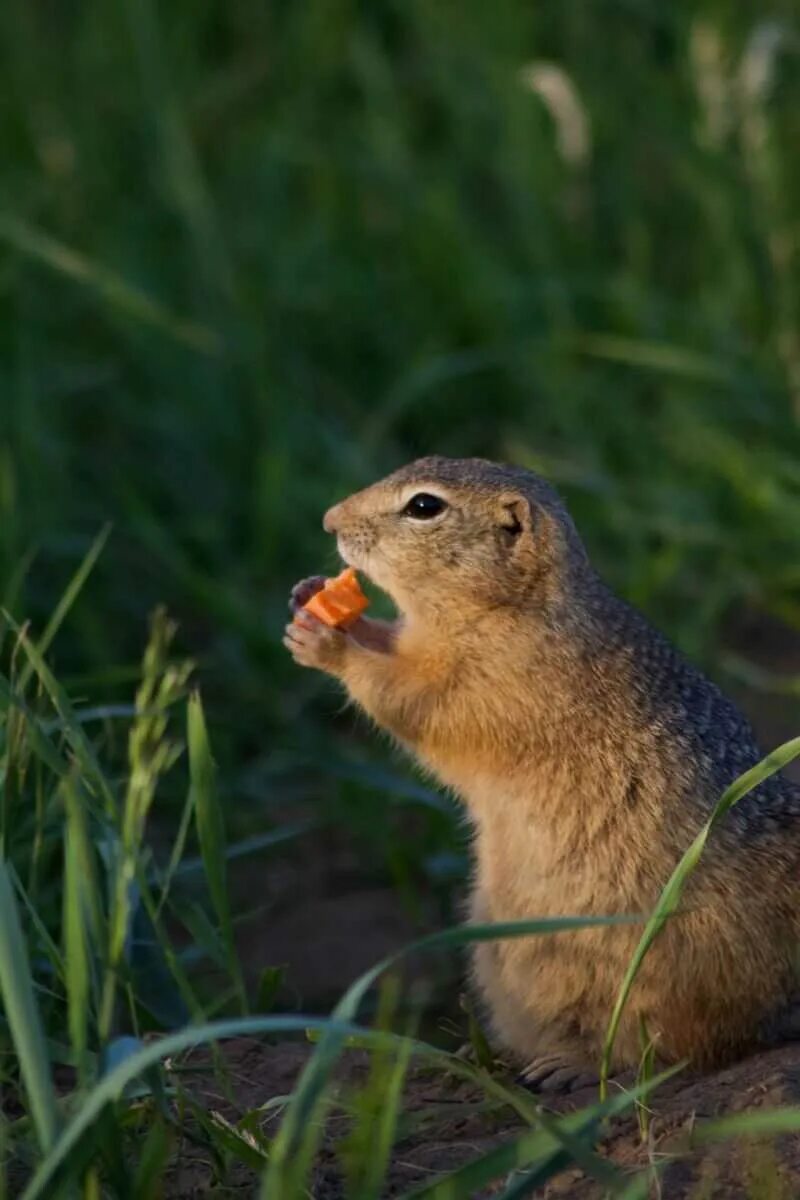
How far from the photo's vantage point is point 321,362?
23.2 ft

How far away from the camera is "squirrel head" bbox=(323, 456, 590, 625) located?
398cm

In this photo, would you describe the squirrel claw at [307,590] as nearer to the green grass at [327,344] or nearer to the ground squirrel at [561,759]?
the ground squirrel at [561,759]

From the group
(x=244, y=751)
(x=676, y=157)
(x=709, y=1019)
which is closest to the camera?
(x=709, y=1019)

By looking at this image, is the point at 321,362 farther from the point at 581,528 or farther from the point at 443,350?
the point at 581,528

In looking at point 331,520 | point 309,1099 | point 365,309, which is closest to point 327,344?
point 365,309

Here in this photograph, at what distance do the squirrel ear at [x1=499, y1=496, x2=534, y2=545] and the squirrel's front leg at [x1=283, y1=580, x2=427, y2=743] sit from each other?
308 mm

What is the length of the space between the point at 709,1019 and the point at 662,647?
687mm

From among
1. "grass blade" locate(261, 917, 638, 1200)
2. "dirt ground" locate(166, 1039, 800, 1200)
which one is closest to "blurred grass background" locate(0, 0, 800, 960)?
"dirt ground" locate(166, 1039, 800, 1200)

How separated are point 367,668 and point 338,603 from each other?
141 millimetres

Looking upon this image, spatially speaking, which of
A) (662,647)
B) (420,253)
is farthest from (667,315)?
(662,647)

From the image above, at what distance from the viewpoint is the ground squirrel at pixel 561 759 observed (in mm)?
3562

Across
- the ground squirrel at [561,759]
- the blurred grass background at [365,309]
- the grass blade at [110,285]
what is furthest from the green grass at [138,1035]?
the grass blade at [110,285]

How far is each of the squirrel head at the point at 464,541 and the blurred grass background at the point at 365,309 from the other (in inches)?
32.1

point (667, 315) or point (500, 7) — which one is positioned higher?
point (500, 7)
